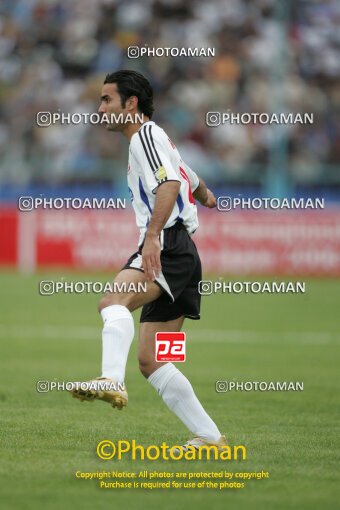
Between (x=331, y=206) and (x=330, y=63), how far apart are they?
432 centimetres

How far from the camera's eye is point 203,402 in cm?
934

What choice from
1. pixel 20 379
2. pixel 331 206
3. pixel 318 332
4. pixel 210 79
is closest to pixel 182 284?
pixel 20 379

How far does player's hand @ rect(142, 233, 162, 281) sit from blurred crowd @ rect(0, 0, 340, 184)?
15.3m

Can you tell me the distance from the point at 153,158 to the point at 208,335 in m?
8.50

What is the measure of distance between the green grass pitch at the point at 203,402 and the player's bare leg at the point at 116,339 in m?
0.47

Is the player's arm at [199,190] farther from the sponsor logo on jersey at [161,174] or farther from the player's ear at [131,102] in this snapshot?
the sponsor logo on jersey at [161,174]

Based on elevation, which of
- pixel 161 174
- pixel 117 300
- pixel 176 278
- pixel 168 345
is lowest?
pixel 168 345

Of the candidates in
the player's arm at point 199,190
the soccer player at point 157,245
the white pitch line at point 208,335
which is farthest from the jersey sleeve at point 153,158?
the white pitch line at point 208,335

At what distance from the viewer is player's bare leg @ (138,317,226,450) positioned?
656 centimetres

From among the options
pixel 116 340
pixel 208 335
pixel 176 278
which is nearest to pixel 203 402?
pixel 176 278

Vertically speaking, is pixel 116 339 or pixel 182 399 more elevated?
pixel 116 339

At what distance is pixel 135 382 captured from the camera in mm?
10719

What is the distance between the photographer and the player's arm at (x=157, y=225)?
20.4ft

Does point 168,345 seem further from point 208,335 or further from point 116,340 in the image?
point 208,335
